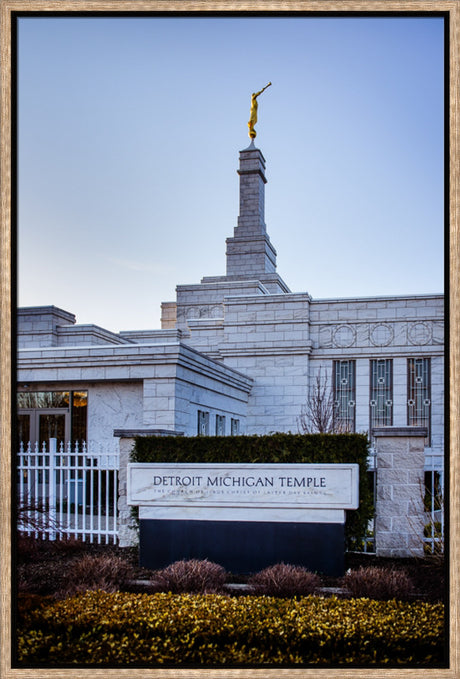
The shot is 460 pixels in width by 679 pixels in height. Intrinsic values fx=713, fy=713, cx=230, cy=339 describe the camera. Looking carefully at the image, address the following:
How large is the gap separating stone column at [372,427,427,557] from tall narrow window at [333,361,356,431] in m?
11.5

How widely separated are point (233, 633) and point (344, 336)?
53.3 ft

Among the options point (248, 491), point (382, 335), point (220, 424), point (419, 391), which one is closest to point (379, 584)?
point (248, 491)

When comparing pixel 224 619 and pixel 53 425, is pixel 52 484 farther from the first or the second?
pixel 224 619

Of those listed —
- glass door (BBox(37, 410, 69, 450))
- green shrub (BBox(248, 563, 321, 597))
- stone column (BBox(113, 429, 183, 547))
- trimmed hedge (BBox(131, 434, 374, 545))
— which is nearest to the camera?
green shrub (BBox(248, 563, 321, 597))

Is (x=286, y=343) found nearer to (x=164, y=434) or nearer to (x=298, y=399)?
(x=298, y=399)

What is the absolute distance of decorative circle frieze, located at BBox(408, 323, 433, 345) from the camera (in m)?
21.1

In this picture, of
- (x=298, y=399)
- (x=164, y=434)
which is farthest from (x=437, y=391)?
(x=164, y=434)

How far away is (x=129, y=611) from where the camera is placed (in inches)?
259

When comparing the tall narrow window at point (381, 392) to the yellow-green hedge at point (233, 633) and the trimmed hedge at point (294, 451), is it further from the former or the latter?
the yellow-green hedge at point (233, 633)

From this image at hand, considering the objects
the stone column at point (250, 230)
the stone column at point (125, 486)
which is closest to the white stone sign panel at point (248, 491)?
the stone column at point (125, 486)

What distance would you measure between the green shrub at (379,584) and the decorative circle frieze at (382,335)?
14.0 metres

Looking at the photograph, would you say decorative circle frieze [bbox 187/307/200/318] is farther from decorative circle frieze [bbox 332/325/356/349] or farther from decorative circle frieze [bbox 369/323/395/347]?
decorative circle frieze [bbox 369/323/395/347]

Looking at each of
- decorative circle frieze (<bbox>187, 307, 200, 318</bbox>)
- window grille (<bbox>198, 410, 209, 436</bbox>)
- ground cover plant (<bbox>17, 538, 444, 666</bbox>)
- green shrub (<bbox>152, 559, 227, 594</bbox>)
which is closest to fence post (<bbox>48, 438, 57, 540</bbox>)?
ground cover plant (<bbox>17, 538, 444, 666</bbox>)

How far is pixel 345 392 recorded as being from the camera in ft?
70.8
